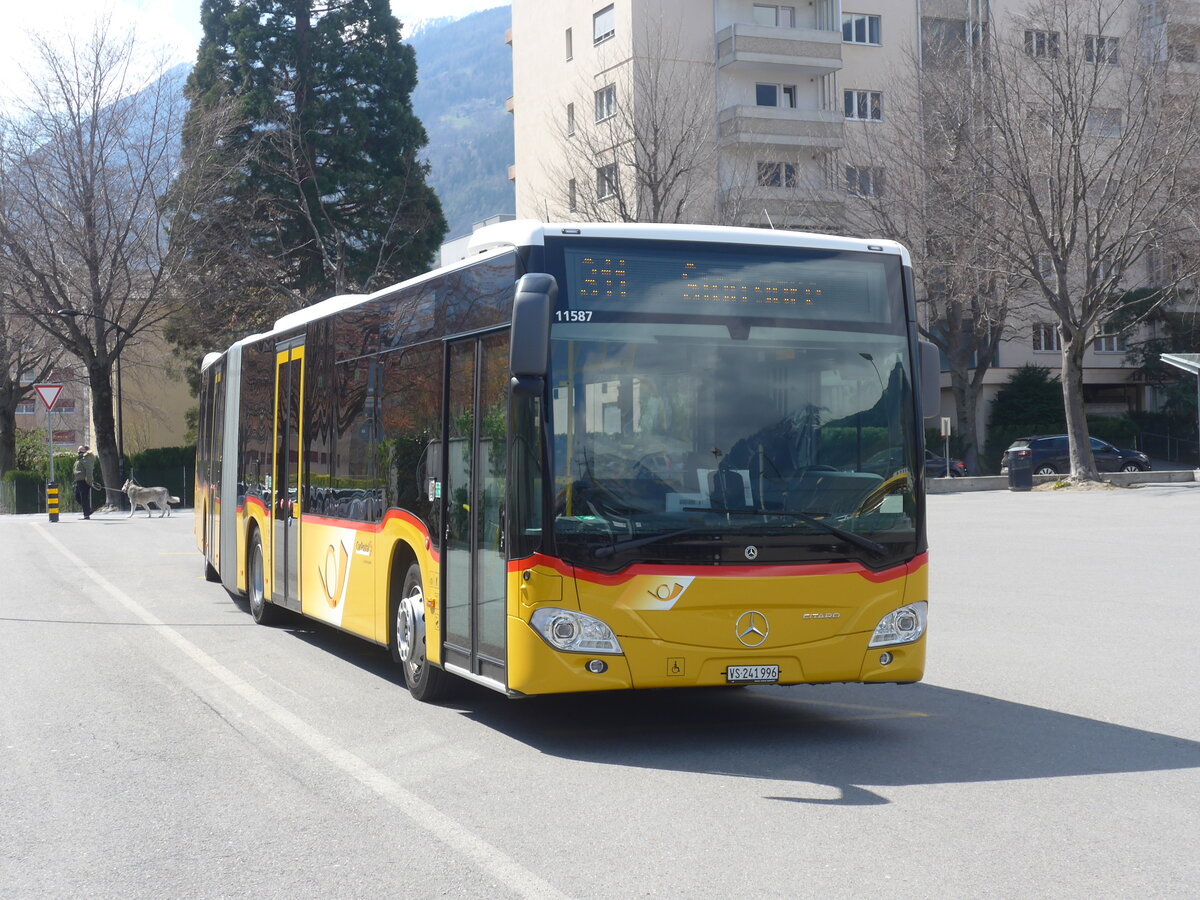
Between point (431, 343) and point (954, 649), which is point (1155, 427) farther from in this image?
point (431, 343)

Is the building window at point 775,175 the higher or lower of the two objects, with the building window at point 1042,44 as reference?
lower

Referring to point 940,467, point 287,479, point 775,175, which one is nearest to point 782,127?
point 775,175

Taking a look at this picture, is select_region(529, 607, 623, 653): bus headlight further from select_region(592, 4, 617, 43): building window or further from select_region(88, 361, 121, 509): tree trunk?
select_region(592, 4, 617, 43): building window

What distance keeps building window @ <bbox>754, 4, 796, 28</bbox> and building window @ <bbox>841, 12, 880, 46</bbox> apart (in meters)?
2.65

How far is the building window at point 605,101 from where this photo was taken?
165ft

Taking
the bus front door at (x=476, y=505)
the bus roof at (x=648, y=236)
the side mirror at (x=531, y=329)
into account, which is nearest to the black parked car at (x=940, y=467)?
the bus roof at (x=648, y=236)

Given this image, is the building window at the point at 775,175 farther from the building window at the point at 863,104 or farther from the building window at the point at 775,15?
the building window at the point at 775,15

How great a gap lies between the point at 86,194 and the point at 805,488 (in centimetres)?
3951

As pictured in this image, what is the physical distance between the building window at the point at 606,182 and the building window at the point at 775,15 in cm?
1673

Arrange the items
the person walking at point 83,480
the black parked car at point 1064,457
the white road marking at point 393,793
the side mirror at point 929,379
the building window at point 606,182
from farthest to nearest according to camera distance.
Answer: the black parked car at point 1064,457
the building window at point 606,182
the person walking at point 83,480
the side mirror at point 929,379
the white road marking at point 393,793

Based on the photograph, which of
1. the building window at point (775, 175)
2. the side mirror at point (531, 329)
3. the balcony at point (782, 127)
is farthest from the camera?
the balcony at point (782, 127)

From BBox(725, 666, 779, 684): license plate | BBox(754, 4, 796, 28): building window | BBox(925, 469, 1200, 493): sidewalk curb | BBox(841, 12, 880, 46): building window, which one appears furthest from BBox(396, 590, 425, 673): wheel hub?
BBox(841, 12, 880, 46): building window

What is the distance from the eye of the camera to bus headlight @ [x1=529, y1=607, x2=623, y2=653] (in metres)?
7.39

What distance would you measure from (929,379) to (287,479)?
6.40m
